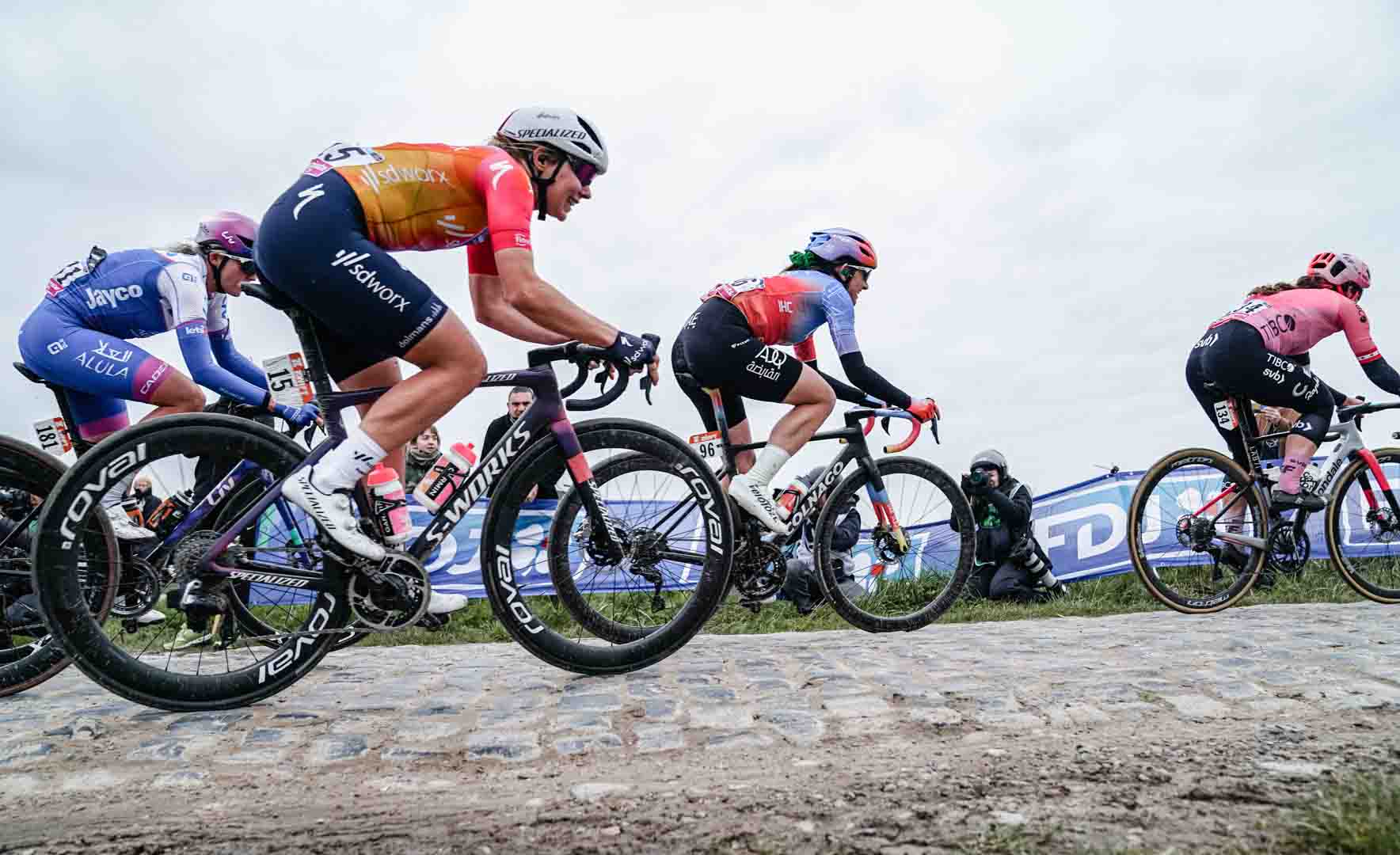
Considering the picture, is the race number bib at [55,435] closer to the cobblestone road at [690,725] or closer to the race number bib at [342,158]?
the cobblestone road at [690,725]

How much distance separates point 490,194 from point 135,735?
2.40 m

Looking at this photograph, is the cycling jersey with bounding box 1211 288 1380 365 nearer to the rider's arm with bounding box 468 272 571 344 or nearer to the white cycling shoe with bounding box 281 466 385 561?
the rider's arm with bounding box 468 272 571 344

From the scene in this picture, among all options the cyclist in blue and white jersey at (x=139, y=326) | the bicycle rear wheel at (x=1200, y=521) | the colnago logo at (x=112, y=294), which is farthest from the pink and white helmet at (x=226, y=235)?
the bicycle rear wheel at (x=1200, y=521)

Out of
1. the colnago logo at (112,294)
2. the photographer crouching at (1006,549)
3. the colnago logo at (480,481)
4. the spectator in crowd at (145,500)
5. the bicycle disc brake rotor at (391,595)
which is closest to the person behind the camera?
the bicycle disc brake rotor at (391,595)

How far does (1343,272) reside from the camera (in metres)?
8.25

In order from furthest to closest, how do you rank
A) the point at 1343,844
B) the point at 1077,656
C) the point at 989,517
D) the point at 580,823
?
1. the point at 989,517
2. the point at 1077,656
3. the point at 580,823
4. the point at 1343,844

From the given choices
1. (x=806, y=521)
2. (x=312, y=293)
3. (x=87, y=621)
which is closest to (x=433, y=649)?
(x=806, y=521)

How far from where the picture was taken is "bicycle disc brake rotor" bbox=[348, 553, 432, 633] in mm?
3945

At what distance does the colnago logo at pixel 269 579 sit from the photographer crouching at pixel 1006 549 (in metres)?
6.61

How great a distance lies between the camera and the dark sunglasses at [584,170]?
172 inches

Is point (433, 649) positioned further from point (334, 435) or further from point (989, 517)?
point (989, 517)

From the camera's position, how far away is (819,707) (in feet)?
12.7

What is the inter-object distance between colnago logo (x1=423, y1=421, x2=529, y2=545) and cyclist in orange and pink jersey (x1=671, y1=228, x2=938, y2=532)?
1.98m

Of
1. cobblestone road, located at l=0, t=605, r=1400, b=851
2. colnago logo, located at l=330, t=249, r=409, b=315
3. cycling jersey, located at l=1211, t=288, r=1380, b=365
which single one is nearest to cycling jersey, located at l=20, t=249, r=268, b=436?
cobblestone road, located at l=0, t=605, r=1400, b=851
